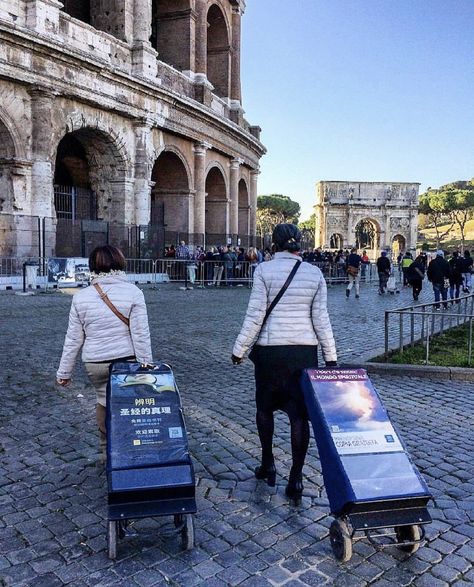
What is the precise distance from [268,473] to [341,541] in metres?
0.99

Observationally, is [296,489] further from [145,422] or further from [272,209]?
[272,209]

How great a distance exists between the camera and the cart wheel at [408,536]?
303 centimetres

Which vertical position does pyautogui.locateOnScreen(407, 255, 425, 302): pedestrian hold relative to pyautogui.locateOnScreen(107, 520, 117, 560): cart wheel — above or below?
above

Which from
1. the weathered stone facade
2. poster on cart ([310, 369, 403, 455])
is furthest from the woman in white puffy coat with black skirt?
the weathered stone facade

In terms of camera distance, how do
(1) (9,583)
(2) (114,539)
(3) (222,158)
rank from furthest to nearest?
(3) (222,158)
(2) (114,539)
(1) (9,583)

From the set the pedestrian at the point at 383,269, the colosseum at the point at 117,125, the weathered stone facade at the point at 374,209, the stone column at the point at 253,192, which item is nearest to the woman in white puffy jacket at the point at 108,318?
the colosseum at the point at 117,125

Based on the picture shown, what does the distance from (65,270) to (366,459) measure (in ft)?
50.9

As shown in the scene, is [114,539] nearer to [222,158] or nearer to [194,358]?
[194,358]

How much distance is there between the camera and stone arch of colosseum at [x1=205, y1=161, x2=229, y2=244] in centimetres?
2841

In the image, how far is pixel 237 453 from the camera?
451 centimetres

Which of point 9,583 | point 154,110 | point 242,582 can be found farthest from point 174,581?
point 154,110

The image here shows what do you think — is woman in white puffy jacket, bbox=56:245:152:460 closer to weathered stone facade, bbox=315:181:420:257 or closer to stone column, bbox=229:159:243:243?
stone column, bbox=229:159:243:243

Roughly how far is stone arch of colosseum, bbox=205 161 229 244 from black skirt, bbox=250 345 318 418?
81.1 ft

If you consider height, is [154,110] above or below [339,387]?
above
